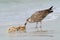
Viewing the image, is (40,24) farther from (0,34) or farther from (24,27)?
(0,34)

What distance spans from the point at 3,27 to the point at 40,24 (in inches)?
41.8

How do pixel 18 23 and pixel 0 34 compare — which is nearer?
pixel 0 34

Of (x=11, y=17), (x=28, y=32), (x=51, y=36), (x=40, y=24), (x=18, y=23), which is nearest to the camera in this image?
(x=51, y=36)

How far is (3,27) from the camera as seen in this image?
31.7 feet

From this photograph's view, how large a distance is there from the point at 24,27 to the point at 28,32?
39 cm

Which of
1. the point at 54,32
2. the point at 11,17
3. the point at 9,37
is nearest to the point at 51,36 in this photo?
the point at 54,32

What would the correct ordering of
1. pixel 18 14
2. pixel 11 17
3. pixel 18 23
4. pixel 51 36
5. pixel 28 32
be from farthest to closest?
pixel 18 14
pixel 11 17
pixel 18 23
pixel 28 32
pixel 51 36

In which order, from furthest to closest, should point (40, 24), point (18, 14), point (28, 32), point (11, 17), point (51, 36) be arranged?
point (18, 14), point (11, 17), point (40, 24), point (28, 32), point (51, 36)

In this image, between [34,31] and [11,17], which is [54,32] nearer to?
[34,31]

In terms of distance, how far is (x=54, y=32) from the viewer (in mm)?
8617

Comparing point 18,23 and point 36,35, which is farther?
point 18,23

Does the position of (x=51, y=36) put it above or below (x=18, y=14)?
below

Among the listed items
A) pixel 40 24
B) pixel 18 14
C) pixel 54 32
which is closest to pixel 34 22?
pixel 40 24

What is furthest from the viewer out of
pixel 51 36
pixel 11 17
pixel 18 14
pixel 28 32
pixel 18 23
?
pixel 18 14
